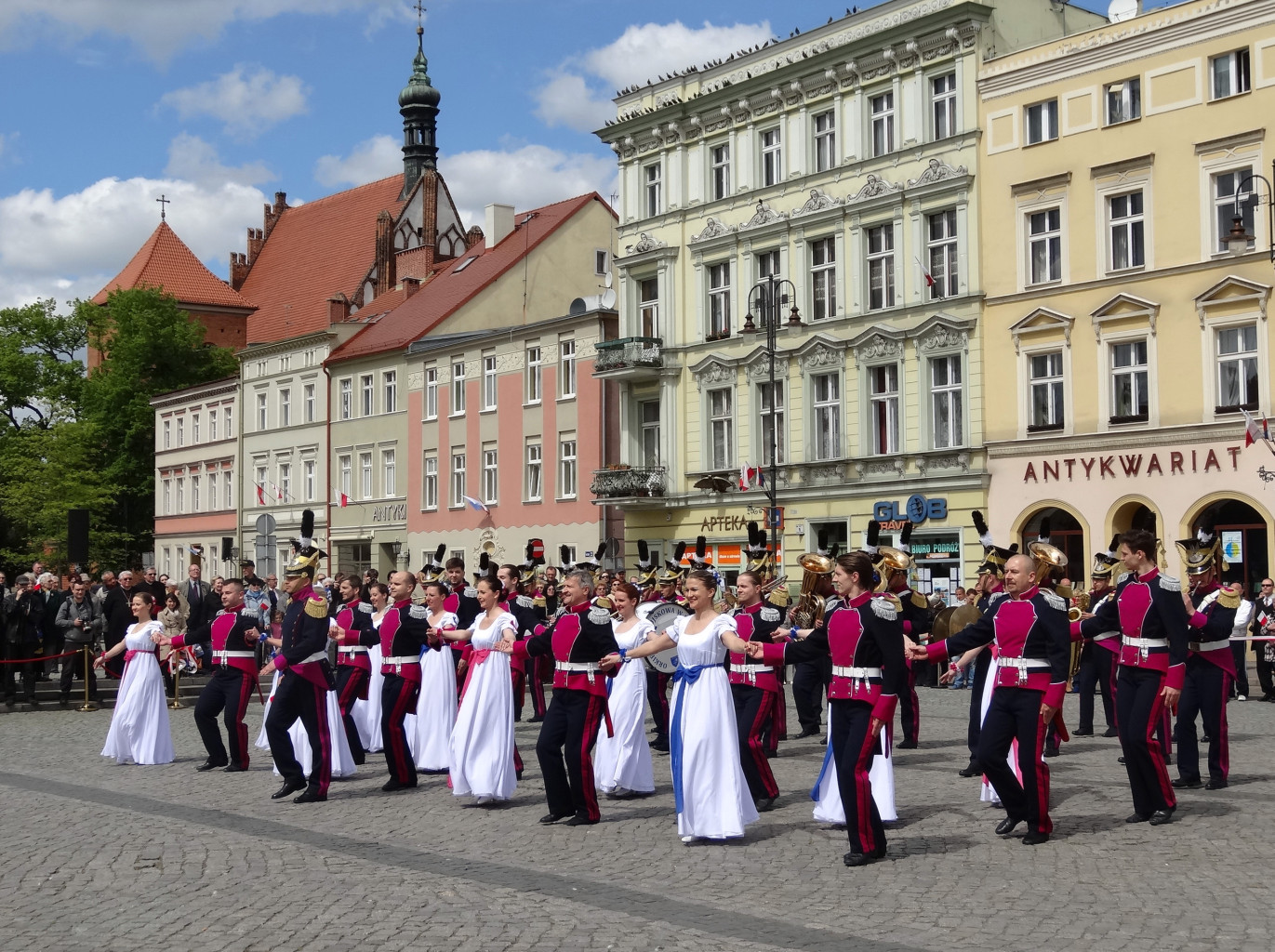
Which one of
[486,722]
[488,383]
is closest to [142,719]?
[486,722]

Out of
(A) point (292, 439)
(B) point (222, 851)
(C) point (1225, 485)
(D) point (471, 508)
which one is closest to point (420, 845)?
(B) point (222, 851)

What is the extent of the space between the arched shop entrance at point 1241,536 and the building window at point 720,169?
16.0 meters

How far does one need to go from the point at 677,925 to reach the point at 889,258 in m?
32.2

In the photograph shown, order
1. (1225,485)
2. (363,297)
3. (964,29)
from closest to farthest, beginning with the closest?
(1225,485) < (964,29) < (363,297)

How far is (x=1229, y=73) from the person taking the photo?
32.7 m

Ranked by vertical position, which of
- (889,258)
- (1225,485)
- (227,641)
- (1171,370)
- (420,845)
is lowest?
(420,845)

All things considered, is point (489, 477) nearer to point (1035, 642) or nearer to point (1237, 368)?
point (1237, 368)

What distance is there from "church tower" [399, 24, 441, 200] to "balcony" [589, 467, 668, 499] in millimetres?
35884

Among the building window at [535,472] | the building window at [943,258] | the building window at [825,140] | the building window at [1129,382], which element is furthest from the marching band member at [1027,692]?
the building window at [535,472]

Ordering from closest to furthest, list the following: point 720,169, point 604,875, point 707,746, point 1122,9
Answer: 1. point 604,875
2. point 707,746
3. point 1122,9
4. point 720,169

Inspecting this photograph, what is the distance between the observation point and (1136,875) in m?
9.58

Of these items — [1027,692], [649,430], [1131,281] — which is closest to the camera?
[1027,692]

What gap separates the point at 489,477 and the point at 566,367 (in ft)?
16.8

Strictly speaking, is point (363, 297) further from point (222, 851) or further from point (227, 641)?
point (222, 851)
